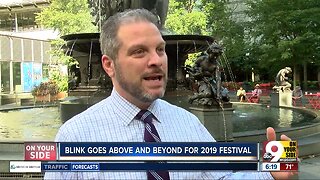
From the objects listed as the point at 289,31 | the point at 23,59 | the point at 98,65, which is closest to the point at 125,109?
the point at 98,65

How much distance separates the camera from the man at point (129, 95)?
212 centimetres

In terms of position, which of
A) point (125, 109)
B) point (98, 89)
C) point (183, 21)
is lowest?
point (98, 89)

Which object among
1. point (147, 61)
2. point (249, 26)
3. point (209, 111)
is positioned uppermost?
point (249, 26)

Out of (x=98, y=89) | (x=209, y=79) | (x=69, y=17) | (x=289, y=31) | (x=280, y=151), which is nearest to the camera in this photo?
(x=280, y=151)

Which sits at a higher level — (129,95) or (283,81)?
(129,95)

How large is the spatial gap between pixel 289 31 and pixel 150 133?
1565 inches

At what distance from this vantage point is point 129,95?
2.23 metres

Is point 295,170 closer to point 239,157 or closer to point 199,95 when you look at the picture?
point 239,157

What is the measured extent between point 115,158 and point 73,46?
37.8 ft

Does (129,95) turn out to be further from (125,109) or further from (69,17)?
(69,17)

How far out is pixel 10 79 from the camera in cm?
4522

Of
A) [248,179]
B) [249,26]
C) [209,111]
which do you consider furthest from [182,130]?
[249,26]

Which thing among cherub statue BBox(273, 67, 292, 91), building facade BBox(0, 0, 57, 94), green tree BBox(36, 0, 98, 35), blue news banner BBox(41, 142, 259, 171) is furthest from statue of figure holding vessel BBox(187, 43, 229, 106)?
building facade BBox(0, 0, 57, 94)

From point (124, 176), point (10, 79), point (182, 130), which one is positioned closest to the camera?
point (124, 176)
